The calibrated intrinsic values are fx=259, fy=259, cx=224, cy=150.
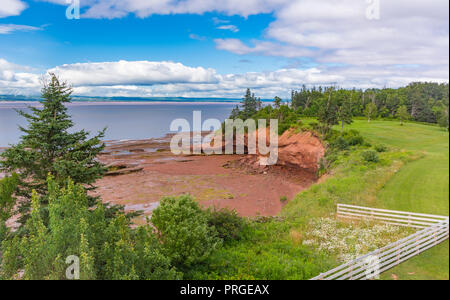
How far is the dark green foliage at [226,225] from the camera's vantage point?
48.3ft

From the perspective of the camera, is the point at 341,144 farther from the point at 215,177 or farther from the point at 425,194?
the point at 425,194

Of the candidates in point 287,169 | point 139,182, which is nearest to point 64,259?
point 139,182

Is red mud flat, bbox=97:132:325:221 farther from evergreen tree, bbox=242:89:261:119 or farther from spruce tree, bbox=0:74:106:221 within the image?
evergreen tree, bbox=242:89:261:119

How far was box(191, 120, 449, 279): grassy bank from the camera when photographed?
885 centimetres

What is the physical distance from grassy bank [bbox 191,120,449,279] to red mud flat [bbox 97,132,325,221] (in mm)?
6422

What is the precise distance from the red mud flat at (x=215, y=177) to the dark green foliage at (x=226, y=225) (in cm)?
509

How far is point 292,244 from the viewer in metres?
13.4

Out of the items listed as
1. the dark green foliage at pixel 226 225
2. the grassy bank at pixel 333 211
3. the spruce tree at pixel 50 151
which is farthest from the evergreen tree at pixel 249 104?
the spruce tree at pixel 50 151

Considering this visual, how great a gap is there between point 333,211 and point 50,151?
668 inches

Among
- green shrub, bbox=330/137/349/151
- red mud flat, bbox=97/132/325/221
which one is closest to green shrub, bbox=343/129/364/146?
green shrub, bbox=330/137/349/151

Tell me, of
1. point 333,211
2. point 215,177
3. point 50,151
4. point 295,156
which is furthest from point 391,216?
point 295,156

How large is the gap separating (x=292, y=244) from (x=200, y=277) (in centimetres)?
556

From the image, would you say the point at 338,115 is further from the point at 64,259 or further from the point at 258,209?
the point at 64,259

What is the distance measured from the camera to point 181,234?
1039cm
